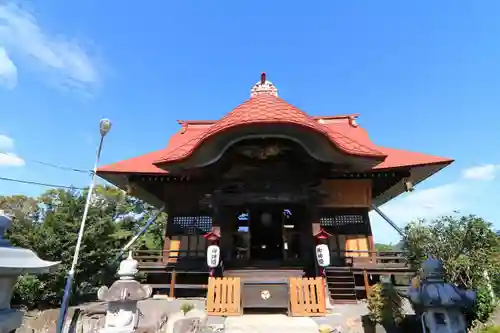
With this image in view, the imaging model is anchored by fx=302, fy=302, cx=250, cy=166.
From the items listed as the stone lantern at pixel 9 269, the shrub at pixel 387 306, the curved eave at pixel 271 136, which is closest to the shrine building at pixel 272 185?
the curved eave at pixel 271 136

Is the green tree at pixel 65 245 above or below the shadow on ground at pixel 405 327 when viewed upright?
above

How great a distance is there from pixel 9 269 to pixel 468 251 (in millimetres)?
7177

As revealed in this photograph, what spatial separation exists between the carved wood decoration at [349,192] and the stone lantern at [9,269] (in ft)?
31.0

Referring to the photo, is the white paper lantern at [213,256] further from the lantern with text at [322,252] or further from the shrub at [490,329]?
the shrub at [490,329]

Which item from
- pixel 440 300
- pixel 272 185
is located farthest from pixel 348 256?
pixel 440 300

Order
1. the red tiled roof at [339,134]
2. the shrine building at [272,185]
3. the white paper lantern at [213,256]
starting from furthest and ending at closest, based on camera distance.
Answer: the red tiled roof at [339,134] → the shrine building at [272,185] → the white paper lantern at [213,256]

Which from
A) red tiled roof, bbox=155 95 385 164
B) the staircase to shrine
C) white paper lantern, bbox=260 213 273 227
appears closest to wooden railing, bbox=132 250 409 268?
the staircase to shrine

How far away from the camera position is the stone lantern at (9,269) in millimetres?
3347

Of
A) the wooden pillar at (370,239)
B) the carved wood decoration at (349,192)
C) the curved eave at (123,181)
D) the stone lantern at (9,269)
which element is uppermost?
the curved eave at (123,181)

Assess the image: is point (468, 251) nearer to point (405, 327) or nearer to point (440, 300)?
point (440, 300)

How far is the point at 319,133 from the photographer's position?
8.61m

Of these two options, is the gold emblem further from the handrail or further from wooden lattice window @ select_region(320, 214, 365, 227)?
wooden lattice window @ select_region(320, 214, 365, 227)

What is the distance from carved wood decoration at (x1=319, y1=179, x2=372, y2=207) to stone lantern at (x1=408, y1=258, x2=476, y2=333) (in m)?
Answer: 5.89

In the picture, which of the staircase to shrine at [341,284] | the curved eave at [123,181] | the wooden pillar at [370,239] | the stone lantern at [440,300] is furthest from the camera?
the curved eave at [123,181]
